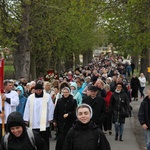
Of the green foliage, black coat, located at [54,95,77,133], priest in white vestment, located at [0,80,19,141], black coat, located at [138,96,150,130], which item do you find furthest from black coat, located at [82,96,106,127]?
the green foliage

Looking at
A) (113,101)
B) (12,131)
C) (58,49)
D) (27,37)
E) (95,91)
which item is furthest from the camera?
(58,49)

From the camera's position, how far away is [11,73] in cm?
4181

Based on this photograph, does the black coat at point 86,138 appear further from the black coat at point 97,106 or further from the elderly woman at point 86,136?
the black coat at point 97,106

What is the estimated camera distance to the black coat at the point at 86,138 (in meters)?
5.43

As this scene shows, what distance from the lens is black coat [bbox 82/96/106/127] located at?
33.5ft

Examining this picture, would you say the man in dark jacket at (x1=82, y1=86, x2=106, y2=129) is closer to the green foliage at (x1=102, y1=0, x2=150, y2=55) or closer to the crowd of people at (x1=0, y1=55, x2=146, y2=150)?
the crowd of people at (x1=0, y1=55, x2=146, y2=150)

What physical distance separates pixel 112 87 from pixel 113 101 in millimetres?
4014

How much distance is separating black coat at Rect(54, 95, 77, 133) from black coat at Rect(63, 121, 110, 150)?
4043 millimetres

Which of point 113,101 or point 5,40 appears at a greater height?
point 5,40

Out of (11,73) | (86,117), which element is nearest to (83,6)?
(86,117)

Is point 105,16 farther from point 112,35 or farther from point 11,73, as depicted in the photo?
point 11,73

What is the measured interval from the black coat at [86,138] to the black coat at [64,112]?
4043 mm

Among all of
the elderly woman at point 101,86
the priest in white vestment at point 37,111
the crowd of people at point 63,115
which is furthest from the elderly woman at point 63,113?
the elderly woman at point 101,86

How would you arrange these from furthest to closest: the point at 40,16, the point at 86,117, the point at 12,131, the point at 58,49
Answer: the point at 58,49 → the point at 40,16 → the point at 86,117 → the point at 12,131
